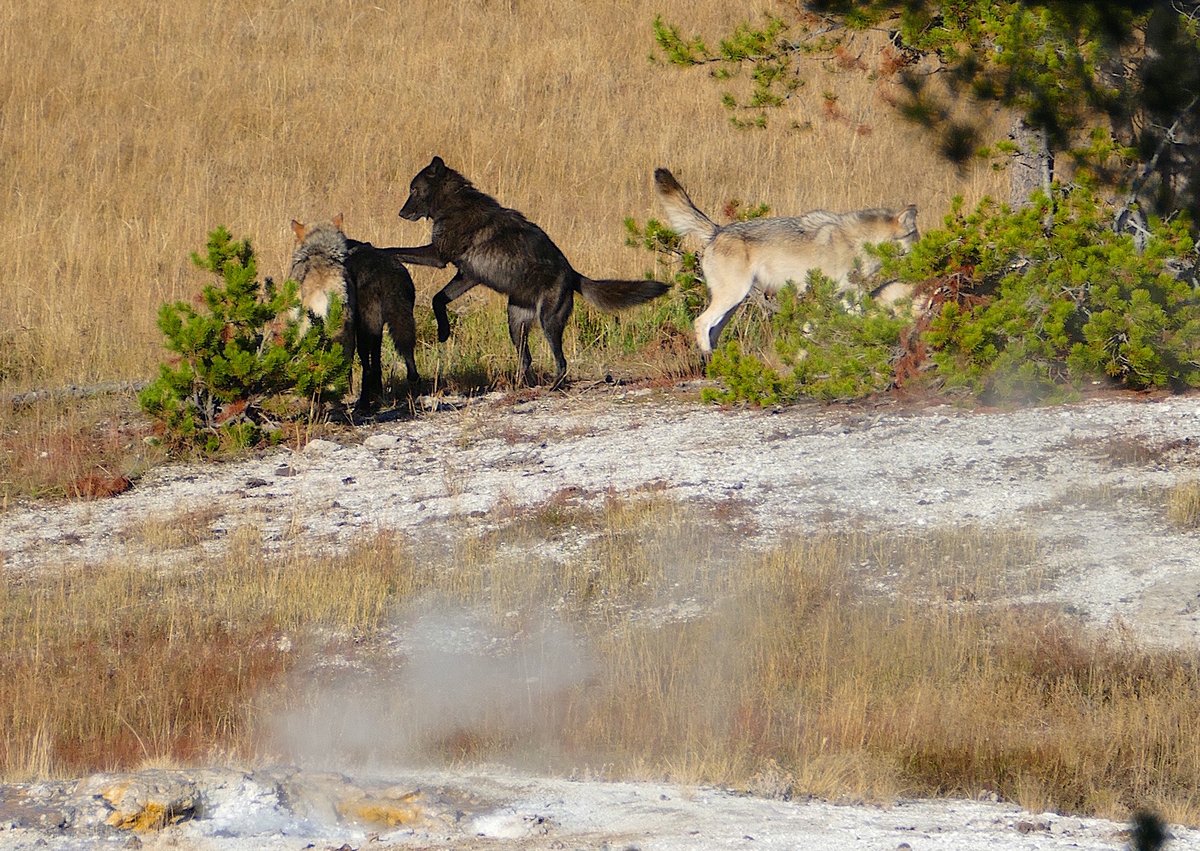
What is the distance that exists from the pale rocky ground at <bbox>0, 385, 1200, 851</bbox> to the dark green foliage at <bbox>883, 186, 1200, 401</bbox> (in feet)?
0.84

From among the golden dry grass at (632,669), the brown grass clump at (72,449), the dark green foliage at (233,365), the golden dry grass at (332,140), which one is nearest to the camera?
the golden dry grass at (632,669)

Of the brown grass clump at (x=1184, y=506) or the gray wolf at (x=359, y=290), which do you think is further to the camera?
the gray wolf at (x=359, y=290)

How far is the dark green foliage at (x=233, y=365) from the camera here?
33.6 feet

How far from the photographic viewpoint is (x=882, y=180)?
57.5 feet

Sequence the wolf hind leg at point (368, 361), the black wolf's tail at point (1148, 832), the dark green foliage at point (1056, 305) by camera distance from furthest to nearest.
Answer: the wolf hind leg at point (368, 361)
the dark green foliage at point (1056, 305)
the black wolf's tail at point (1148, 832)

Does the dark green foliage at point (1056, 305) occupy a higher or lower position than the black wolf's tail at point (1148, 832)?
higher

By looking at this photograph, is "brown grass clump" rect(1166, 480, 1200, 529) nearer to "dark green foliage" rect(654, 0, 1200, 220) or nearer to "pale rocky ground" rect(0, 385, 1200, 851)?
"pale rocky ground" rect(0, 385, 1200, 851)

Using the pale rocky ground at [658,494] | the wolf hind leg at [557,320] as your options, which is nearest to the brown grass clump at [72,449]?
the pale rocky ground at [658,494]

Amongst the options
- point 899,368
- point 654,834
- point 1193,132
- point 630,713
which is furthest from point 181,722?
point 1193,132

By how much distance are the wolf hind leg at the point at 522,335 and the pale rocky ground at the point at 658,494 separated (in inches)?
13.0

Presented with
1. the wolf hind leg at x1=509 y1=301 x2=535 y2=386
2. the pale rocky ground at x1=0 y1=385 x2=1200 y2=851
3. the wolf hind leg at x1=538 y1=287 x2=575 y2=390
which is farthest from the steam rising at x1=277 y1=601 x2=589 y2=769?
the wolf hind leg at x1=509 y1=301 x2=535 y2=386

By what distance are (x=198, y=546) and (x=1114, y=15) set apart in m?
6.67

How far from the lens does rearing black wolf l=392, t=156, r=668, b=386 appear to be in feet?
37.6

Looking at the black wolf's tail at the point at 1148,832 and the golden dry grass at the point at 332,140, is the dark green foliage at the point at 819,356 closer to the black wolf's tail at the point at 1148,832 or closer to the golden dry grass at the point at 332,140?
the golden dry grass at the point at 332,140
